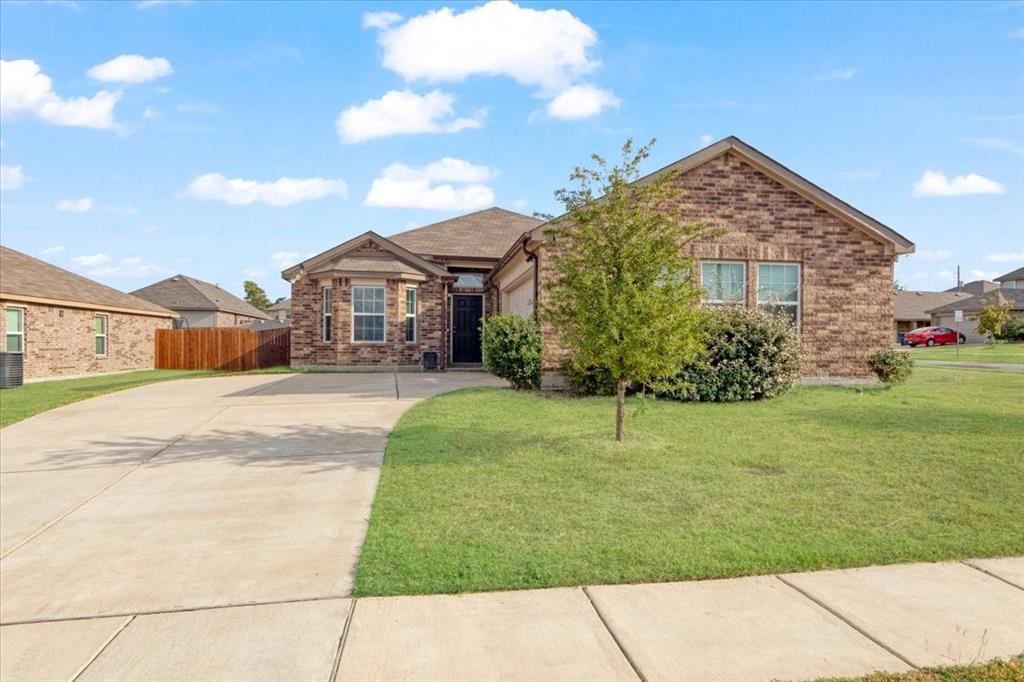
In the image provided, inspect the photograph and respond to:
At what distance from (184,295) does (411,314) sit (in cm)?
2539

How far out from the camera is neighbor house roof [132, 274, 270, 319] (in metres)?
37.9

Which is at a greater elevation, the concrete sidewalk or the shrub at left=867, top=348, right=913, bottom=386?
the shrub at left=867, top=348, right=913, bottom=386

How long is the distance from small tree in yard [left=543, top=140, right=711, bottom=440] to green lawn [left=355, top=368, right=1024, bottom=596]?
3.88 feet

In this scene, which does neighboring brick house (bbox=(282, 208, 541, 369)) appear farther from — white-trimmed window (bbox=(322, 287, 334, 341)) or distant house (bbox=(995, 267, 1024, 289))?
distant house (bbox=(995, 267, 1024, 289))

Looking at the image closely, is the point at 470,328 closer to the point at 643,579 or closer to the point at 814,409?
the point at 814,409

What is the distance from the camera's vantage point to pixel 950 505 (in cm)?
532

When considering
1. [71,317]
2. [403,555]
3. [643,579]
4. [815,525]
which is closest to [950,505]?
[815,525]

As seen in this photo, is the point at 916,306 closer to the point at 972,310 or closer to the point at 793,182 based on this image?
the point at 972,310

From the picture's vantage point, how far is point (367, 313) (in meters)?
19.6

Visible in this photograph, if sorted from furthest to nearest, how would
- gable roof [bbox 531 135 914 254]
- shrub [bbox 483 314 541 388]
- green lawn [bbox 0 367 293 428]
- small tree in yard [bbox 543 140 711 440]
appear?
gable roof [bbox 531 135 914 254] < shrub [bbox 483 314 541 388] < green lawn [bbox 0 367 293 428] < small tree in yard [bbox 543 140 711 440]

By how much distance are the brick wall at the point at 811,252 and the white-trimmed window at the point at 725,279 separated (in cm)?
15

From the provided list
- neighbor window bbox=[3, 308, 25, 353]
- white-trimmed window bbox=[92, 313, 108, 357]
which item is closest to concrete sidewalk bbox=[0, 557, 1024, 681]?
neighbor window bbox=[3, 308, 25, 353]

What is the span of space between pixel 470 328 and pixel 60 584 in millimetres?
17932

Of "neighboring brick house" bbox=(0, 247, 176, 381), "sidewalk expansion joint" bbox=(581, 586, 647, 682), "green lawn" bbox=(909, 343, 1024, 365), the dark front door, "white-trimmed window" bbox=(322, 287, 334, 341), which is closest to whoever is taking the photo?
"sidewalk expansion joint" bbox=(581, 586, 647, 682)
